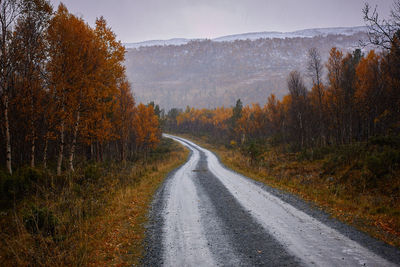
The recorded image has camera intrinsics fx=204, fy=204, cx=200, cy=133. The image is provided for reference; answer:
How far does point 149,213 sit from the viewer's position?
6.94 metres

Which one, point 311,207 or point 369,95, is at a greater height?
point 369,95

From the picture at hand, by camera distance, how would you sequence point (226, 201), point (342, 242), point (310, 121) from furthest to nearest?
point (310, 121) < point (226, 201) < point (342, 242)

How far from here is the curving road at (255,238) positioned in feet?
12.5

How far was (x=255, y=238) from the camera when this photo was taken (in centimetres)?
475

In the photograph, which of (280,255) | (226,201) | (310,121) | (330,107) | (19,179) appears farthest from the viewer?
(310,121)

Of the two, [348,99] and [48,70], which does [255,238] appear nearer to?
[48,70]

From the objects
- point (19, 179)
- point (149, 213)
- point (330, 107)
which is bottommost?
point (149, 213)

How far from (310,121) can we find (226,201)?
99.9 ft

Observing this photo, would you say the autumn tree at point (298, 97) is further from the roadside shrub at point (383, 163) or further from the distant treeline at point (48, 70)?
the distant treeline at point (48, 70)

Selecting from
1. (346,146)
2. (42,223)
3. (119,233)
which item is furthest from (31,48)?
(346,146)

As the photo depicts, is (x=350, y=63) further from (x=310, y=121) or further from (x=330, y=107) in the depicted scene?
(x=310, y=121)

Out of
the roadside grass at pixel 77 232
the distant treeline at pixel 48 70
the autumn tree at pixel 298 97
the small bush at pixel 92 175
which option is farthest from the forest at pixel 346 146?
the distant treeline at pixel 48 70

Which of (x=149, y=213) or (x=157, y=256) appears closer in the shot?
(x=157, y=256)

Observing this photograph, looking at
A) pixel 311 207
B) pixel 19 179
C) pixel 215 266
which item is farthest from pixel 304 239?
pixel 19 179
